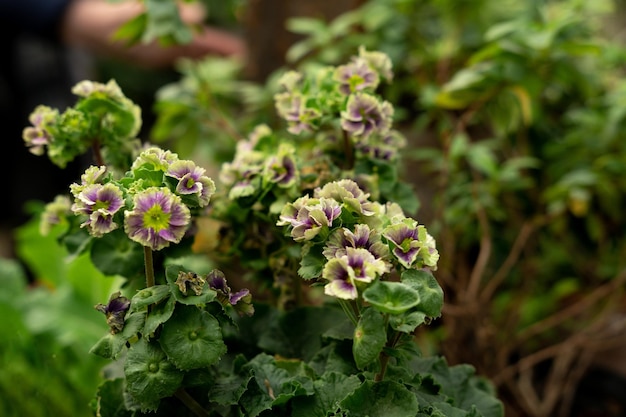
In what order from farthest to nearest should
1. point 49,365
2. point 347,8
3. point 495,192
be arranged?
point 347,8 → point 495,192 → point 49,365

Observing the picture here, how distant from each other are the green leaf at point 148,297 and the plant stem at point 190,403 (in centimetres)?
11

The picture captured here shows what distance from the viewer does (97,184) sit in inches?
23.0

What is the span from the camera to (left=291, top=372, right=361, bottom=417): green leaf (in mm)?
631

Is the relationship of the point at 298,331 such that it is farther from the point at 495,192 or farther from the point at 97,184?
the point at 495,192

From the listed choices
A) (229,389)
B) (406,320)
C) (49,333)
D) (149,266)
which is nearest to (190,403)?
(229,389)

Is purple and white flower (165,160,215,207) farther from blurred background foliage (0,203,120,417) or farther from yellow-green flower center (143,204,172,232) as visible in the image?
blurred background foliage (0,203,120,417)

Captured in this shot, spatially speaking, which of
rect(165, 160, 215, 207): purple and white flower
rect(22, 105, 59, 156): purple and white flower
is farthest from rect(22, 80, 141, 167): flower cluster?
Answer: rect(165, 160, 215, 207): purple and white flower

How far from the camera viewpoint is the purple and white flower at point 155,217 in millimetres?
563

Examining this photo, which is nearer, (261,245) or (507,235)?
(261,245)

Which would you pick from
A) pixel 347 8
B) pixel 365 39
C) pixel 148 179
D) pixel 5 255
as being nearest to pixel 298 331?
pixel 148 179

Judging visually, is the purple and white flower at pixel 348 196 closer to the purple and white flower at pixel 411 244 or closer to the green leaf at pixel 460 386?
the purple and white flower at pixel 411 244

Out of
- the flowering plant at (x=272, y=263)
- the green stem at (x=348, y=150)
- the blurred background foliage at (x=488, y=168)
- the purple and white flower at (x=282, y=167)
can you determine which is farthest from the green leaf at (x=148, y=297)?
the blurred background foliage at (x=488, y=168)

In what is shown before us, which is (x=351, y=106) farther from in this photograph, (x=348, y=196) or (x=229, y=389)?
(x=229, y=389)

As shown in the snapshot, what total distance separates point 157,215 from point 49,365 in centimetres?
68
